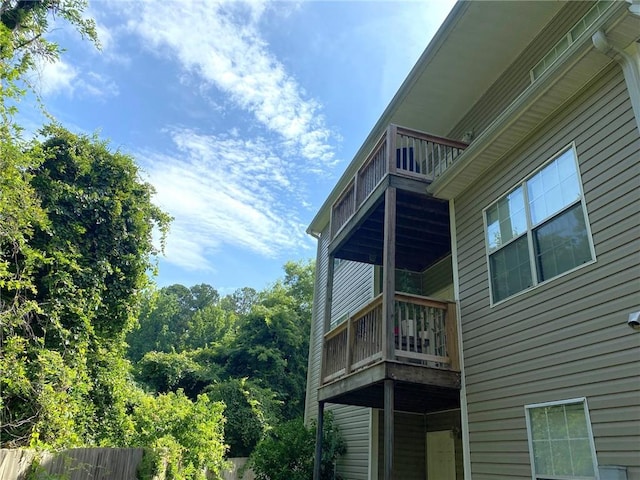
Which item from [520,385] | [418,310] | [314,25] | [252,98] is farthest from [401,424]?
[252,98]

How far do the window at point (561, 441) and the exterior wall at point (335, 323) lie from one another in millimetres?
5091

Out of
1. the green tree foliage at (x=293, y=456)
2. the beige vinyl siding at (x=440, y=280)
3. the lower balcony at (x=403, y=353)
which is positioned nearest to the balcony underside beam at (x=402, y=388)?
the lower balcony at (x=403, y=353)

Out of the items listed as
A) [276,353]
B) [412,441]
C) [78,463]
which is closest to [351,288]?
[412,441]

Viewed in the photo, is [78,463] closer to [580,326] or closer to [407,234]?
[407,234]

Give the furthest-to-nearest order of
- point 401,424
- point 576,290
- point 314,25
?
point 314,25
point 401,424
point 576,290

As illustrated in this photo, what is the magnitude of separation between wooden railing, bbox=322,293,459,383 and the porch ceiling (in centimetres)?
180

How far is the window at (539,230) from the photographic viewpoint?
462 centimetres

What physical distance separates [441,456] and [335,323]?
18.0 feet

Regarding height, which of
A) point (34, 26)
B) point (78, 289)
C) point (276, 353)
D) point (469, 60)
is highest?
point (34, 26)

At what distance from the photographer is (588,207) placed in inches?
175

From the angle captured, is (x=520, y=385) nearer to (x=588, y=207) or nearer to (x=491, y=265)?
(x=491, y=265)

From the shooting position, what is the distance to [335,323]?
1288 centimetres

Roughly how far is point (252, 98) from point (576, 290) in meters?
11.9

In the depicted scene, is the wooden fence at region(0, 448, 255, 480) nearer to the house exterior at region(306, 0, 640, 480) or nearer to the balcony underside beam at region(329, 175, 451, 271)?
the house exterior at region(306, 0, 640, 480)
